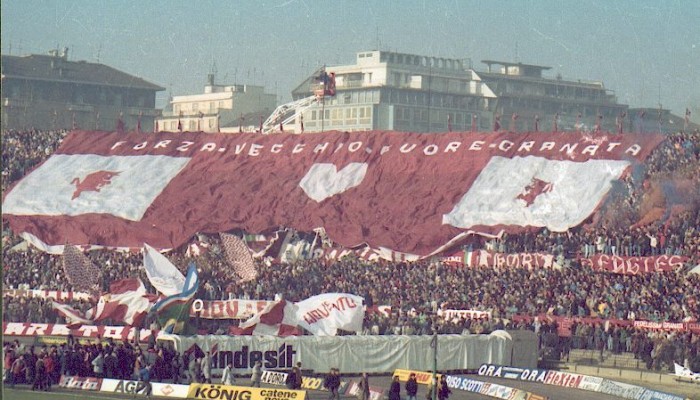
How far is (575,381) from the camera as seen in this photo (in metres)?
43.2

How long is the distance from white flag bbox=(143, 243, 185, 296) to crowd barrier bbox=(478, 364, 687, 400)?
492 inches

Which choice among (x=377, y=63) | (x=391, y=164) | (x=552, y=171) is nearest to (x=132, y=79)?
(x=377, y=63)

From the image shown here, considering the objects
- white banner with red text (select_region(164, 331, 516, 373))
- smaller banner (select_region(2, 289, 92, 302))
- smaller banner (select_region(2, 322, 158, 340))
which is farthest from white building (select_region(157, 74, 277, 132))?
white banner with red text (select_region(164, 331, 516, 373))

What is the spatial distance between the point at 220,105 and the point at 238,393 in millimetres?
124553

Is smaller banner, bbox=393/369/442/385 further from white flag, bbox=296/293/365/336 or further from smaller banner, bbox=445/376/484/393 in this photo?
white flag, bbox=296/293/365/336

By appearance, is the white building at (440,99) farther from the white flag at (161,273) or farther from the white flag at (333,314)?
the white flag at (333,314)

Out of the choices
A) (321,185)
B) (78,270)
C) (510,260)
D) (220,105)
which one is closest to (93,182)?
(321,185)

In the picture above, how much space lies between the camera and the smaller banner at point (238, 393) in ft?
111

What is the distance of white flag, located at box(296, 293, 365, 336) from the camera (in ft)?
155

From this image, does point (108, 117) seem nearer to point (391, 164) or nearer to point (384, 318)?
point (391, 164)

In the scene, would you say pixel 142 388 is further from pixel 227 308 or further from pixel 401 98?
pixel 401 98

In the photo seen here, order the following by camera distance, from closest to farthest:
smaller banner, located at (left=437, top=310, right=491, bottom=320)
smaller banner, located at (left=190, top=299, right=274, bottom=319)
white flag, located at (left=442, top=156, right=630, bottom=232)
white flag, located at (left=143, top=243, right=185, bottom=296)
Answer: white flag, located at (left=143, top=243, right=185, bottom=296) → smaller banner, located at (left=437, top=310, right=491, bottom=320) → smaller banner, located at (left=190, top=299, right=274, bottom=319) → white flag, located at (left=442, top=156, right=630, bottom=232)

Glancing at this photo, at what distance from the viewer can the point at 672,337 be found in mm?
44375

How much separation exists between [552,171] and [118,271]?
872 inches
